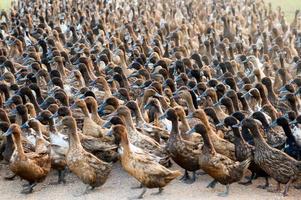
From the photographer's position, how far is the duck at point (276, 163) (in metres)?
10.1

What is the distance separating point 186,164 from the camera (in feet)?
35.7

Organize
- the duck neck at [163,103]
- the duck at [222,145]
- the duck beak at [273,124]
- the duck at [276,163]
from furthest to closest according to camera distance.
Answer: the duck neck at [163,103] → the duck beak at [273,124] → the duck at [222,145] → the duck at [276,163]

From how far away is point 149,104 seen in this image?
12797 mm

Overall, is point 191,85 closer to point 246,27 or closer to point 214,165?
point 214,165

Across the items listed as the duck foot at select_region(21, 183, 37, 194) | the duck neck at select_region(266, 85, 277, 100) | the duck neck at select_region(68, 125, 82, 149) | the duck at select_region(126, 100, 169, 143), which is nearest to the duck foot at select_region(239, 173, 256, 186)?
the duck at select_region(126, 100, 169, 143)

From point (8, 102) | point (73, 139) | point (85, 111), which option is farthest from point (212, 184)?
point (8, 102)

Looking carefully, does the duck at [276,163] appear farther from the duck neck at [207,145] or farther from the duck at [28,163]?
the duck at [28,163]

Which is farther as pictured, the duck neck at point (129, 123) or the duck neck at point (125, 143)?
the duck neck at point (129, 123)

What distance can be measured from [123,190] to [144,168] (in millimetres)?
812

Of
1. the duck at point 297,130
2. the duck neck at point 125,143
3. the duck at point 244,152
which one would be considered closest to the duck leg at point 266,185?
the duck at point 244,152

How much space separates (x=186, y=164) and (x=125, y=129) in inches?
49.1

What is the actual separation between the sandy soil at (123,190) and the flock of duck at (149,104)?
0.55ft

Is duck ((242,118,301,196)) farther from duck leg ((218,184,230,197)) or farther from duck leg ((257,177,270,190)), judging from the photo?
duck leg ((218,184,230,197))

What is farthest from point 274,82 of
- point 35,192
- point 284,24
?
point 284,24
